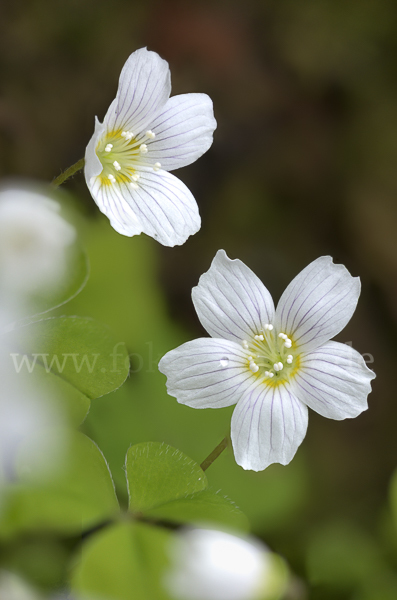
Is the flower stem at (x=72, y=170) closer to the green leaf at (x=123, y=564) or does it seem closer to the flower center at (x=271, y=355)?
the flower center at (x=271, y=355)

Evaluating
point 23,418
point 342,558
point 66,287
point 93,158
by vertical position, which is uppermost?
point 93,158

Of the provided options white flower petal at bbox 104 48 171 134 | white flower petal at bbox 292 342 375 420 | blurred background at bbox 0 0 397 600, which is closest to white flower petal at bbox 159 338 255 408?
white flower petal at bbox 292 342 375 420

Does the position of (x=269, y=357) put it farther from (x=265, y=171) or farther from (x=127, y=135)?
(x=265, y=171)

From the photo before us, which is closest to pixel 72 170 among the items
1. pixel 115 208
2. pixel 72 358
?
pixel 115 208

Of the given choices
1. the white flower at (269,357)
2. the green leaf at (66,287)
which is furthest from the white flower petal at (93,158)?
the white flower at (269,357)

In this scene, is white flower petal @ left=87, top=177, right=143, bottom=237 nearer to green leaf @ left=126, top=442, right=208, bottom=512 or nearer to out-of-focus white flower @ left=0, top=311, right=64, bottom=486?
out-of-focus white flower @ left=0, top=311, right=64, bottom=486

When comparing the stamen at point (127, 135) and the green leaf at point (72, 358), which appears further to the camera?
the stamen at point (127, 135)
